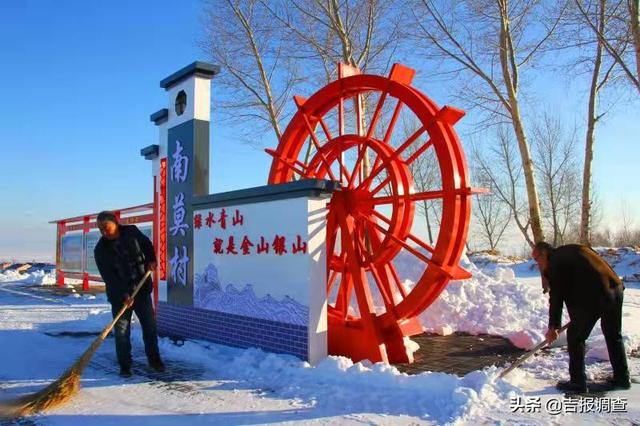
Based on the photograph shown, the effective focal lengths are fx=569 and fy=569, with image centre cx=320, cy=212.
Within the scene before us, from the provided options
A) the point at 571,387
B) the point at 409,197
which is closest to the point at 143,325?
the point at 409,197

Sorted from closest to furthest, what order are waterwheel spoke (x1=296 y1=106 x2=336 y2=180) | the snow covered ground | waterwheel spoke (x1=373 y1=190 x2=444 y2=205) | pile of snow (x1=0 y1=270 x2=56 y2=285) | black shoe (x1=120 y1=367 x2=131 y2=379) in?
the snow covered ground → black shoe (x1=120 y1=367 x2=131 y2=379) → waterwheel spoke (x1=373 y1=190 x2=444 y2=205) → waterwheel spoke (x1=296 y1=106 x2=336 y2=180) → pile of snow (x1=0 y1=270 x2=56 y2=285)

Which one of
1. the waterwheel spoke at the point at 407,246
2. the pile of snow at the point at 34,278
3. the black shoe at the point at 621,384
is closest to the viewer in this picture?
the black shoe at the point at 621,384

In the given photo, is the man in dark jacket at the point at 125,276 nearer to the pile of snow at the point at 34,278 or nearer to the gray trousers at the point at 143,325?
the gray trousers at the point at 143,325

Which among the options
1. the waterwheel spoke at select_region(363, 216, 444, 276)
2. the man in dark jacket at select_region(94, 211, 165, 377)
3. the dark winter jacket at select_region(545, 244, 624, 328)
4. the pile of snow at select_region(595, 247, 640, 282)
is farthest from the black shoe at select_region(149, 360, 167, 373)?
the pile of snow at select_region(595, 247, 640, 282)

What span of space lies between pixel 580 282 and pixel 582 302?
16cm

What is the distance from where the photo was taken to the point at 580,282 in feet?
14.3

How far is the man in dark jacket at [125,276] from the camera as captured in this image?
5.05 metres

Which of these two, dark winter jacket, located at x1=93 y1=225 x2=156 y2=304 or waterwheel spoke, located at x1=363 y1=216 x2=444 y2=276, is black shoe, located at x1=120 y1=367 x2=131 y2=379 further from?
waterwheel spoke, located at x1=363 y1=216 x2=444 y2=276

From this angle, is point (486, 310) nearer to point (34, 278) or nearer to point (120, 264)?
point (120, 264)

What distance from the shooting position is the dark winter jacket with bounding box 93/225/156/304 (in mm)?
5086

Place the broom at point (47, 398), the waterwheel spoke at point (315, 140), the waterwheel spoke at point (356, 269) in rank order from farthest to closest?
the waterwheel spoke at point (315, 140) → the waterwheel spoke at point (356, 269) → the broom at point (47, 398)

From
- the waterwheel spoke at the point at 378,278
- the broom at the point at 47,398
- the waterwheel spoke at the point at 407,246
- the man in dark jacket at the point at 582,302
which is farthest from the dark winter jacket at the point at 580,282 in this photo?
the broom at the point at 47,398

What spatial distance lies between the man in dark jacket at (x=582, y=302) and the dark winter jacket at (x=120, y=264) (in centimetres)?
356

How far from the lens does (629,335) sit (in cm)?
612
